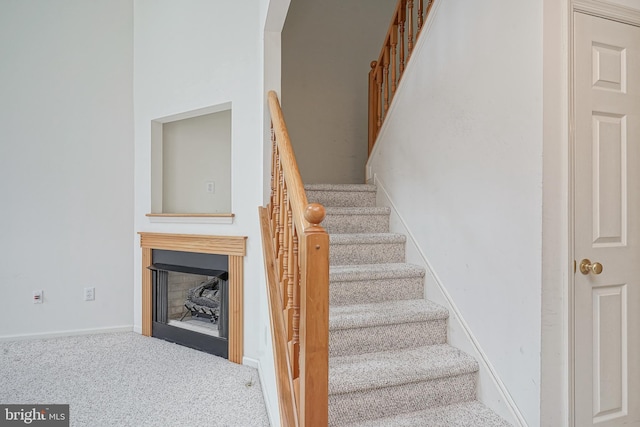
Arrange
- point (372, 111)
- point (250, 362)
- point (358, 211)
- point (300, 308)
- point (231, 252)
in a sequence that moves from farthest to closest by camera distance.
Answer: point (372, 111) < point (231, 252) < point (250, 362) < point (358, 211) < point (300, 308)

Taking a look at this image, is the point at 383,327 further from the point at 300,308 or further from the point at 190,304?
the point at 190,304

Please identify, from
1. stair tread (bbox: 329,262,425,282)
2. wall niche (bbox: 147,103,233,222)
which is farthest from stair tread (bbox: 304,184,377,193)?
wall niche (bbox: 147,103,233,222)

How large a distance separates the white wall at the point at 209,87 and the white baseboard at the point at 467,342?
1.00 m

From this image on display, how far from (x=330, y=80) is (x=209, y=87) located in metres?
1.47

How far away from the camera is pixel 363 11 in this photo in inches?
164

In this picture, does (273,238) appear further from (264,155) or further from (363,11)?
(363,11)

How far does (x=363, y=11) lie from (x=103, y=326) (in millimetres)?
4145

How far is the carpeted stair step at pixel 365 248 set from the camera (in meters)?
2.39

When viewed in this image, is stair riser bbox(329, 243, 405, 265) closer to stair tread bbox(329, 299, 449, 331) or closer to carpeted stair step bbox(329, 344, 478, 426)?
stair tread bbox(329, 299, 449, 331)

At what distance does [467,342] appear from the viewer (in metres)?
1.93
